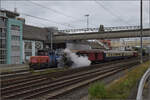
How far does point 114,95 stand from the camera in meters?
7.15

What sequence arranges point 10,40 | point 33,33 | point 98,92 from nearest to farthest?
point 98,92 → point 10,40 → point 33,33

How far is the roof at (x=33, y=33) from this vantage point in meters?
40.6

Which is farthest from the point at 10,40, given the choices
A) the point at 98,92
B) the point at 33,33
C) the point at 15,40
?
the point at 98,92

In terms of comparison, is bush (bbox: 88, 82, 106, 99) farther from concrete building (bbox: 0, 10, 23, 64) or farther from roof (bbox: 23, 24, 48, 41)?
roof (bbox: 23, 24, 48, 41)

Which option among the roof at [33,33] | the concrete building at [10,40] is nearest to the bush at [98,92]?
the concrete building at [10,40]

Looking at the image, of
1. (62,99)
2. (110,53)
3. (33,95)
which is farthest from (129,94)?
(110,53)

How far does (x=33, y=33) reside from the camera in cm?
4322

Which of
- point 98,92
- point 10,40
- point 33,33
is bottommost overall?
point 98,92

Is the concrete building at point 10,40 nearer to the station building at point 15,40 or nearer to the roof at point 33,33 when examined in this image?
the station building at point 15,40

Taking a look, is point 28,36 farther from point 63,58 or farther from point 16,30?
point 63,58

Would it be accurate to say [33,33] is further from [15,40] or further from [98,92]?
[98,92]

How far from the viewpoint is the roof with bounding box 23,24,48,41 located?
4062cm

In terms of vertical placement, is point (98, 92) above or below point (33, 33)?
below

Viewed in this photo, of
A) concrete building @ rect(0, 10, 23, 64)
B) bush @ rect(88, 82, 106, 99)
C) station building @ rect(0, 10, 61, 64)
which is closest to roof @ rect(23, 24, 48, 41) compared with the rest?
station building @ rect(0, 10, 61, 64)
